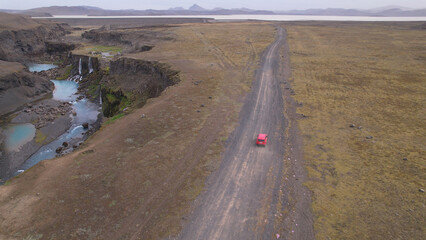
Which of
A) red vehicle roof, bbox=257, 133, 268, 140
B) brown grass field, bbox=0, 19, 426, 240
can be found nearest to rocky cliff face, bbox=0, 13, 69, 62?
brown grass field, bbox=0, 19, 426, 240

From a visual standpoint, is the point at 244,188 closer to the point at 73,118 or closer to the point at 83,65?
the point at 73,118

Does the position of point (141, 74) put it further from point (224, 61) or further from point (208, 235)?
point (208, 235)

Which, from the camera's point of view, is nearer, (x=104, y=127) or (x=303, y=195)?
(x=303, y=195)

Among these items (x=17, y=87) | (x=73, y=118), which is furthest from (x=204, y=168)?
(x=17, y=87)

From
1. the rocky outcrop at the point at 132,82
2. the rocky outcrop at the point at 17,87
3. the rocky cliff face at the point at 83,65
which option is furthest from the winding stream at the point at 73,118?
the rocky cliff face at the point at 83,65

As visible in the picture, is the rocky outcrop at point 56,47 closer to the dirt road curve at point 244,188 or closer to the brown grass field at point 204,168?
the brown grass field at point 204,168

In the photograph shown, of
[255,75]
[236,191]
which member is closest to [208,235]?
[236,191]
